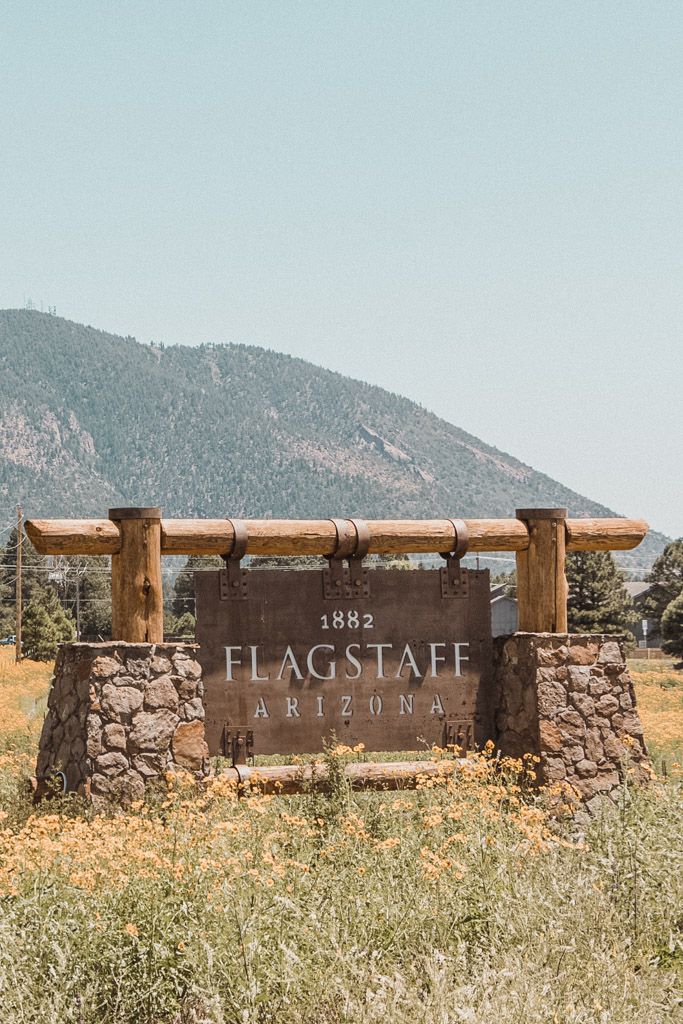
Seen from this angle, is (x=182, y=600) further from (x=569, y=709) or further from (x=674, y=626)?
(x=569, y=709)

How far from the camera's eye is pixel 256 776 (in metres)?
9.22

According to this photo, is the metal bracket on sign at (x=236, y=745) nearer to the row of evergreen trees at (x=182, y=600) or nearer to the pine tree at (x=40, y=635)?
the row of evergreen trees at (x=182, y=600)

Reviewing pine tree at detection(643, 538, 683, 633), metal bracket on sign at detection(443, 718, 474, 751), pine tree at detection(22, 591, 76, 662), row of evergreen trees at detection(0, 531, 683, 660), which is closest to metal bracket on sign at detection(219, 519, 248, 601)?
metal bracket on sign at detection(443, 718, 474, 751)

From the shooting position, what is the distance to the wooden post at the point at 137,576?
379 inches

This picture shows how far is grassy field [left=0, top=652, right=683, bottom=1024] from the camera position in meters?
5.38

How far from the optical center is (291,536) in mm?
10086

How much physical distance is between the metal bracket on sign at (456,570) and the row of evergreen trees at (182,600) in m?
27.8

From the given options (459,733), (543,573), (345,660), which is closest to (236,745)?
(345,660)

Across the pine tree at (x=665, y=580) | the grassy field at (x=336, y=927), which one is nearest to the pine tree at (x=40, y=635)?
the pine tree at (x=665, y=580)

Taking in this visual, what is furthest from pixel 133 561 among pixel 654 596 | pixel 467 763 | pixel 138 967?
pixel 654 596

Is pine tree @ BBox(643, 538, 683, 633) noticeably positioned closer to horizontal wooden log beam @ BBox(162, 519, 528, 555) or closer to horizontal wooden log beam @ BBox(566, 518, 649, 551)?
horizontal wooden log beam @ BBox(566, 518, 649, 551)

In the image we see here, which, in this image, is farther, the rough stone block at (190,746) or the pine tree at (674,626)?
the pine tree at (674,626)

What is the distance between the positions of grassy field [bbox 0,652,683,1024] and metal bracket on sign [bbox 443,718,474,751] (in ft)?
7.39

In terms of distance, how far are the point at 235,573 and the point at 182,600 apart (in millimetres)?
67317
